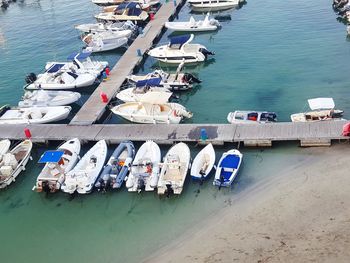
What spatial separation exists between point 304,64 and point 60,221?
97.8 ft

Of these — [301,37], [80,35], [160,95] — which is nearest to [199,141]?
[160,95]

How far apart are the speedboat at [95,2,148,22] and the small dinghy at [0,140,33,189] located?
3134 cm

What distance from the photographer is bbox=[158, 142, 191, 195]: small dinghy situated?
2966cm

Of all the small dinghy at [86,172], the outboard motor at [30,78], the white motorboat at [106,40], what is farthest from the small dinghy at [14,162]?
the white motorboat at [106,40]

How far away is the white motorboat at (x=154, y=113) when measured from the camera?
36656 millimetres

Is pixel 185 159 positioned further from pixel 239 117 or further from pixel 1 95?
pixel 1 95

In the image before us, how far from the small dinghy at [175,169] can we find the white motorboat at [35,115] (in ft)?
40.9

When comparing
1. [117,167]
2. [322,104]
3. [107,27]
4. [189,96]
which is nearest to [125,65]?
[189,96]

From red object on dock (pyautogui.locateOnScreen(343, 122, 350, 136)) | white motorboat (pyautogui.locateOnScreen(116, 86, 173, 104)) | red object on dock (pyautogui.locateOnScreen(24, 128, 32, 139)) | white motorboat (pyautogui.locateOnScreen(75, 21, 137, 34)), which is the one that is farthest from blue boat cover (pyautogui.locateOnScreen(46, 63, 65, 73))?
red object on dock (pyautogui.locateOnScreen(343, 122, 350, 136))

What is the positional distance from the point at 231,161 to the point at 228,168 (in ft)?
2.67

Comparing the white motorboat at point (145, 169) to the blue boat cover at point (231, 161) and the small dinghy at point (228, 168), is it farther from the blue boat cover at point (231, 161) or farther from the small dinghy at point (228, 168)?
the blue boat cover at point (231, 161)

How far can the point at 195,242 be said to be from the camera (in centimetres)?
2603

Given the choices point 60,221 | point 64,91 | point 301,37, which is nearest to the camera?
point 60,221

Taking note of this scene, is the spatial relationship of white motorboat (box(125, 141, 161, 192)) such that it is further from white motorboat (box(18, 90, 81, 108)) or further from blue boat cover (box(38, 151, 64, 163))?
white motorboat (box(18, 90, 81, 108))
